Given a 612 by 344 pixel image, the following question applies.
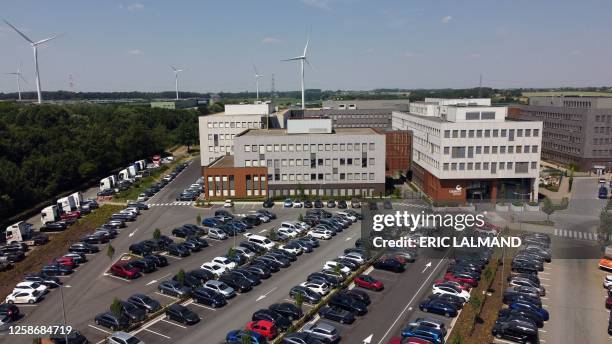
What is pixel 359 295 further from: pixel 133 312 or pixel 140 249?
pixel 140 249

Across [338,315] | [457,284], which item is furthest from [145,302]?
[457,284]

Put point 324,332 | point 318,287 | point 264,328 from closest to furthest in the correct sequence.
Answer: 1. point 324,332
2. point 264,328
3. point 318,287

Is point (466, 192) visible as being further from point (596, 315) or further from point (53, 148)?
point (53, 148)

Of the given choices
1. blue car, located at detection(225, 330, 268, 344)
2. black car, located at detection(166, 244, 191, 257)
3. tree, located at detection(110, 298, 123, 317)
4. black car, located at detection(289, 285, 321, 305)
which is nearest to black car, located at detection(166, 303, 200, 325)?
tree, located at detection(110, 298, 123, 317)

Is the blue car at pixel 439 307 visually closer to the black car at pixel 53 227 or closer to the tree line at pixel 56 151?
the black car at pixel 53 227

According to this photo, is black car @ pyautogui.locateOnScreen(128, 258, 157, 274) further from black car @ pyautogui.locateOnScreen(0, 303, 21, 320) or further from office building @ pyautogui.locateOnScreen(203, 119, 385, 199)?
office building @ pyautogui.locateOnScreen(203, 119, 385, 199)

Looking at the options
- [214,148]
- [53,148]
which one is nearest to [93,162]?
[53,148]

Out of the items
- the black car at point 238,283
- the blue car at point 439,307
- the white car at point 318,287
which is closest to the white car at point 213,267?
the black car at point 238,283
